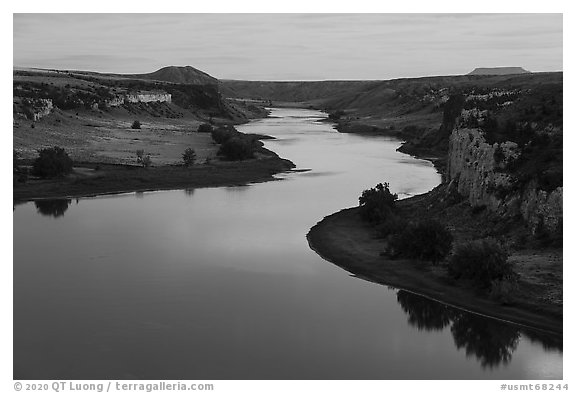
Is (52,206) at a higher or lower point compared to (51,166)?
lower

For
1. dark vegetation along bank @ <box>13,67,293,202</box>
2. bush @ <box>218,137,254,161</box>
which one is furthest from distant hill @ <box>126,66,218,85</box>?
bush @ <box>218,137,254,161</box>

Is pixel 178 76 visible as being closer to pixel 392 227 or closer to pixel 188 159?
pixel 188 159

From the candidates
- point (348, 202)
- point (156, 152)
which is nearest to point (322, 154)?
point (156, 152)

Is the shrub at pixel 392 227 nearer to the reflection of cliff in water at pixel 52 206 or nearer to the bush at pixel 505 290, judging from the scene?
the bush at pixel 505 290

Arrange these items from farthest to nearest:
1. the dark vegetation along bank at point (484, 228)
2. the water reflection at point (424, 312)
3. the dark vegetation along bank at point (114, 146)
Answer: the dark vegetation along bank at point (114, 146), the dark vegetation along bank at point (484, 228), the water reflection at point (424, 312)

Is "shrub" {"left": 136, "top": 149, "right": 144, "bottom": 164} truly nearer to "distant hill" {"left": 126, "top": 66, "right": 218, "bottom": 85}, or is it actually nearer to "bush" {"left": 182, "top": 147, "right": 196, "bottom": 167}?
"bush" {"left": 182, "top": 147, "right": 196, "bottom": 167}

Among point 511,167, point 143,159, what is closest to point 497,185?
point 511,167

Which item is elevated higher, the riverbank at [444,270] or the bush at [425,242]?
the bush at [425,242]

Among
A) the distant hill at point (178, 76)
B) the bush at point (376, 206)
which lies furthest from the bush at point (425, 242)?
the distant hill at point (178, 76)
